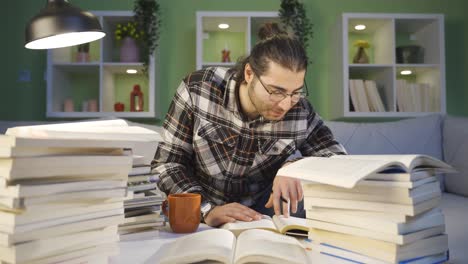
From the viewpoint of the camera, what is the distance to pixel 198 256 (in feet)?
2.01

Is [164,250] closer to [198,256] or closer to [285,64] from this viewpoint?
[198,256]

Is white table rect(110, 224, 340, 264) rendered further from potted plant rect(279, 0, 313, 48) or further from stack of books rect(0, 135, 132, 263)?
potted plant rect(279, 0, 313, 48)

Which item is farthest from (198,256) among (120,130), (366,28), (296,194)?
(366,28)

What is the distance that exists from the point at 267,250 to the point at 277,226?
1.01 ft

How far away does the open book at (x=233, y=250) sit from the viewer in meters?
0.60

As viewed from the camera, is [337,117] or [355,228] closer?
[355,228]

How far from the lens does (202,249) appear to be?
0.63m

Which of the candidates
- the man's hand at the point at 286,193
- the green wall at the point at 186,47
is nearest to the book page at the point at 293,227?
the man's hand at the point at 286,193

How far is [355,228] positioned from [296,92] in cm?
71

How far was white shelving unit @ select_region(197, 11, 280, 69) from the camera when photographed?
290 centimetres

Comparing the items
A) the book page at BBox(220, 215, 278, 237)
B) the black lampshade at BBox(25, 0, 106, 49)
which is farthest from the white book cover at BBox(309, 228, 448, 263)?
the black lampshade at BBox(25, 0, 106, 49)

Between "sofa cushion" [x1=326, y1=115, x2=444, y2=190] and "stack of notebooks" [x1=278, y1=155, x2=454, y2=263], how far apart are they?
1.77m

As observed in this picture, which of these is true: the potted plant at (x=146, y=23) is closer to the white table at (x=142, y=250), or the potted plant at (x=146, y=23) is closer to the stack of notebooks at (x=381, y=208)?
the white table at (x=142, y=250)

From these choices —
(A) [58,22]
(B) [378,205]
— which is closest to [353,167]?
(B) [378,205]
